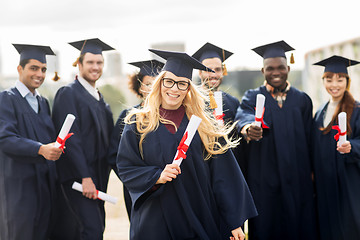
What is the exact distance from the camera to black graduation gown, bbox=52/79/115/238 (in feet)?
14.2

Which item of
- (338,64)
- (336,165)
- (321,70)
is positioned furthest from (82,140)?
(321,70)

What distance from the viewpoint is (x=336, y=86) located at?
4.53m

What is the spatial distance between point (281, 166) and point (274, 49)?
4.24ft

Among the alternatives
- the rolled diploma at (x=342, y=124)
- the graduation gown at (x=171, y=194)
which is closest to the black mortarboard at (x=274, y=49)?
the rolled diploma at (x=342, y=124)

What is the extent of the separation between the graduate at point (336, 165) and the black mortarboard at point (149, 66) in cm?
189

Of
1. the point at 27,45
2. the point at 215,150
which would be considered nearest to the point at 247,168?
the point at 215,150

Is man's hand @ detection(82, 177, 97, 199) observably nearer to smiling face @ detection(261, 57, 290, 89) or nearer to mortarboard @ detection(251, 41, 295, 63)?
smiling face @ detection(261, 57, 290, 89)

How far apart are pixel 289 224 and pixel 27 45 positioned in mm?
3386

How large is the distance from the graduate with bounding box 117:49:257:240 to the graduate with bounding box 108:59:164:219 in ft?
4.18

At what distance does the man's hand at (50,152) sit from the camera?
377 centimetres

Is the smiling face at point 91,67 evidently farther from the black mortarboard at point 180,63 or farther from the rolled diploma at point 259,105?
the rolled diploma at point 259,105

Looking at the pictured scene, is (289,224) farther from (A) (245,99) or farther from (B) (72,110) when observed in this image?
(B) (72,110)

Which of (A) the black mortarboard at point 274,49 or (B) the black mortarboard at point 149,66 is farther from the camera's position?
(B) the black mortarboard at point 149,66

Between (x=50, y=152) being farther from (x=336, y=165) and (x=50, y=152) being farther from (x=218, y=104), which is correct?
(x=336, y=165)
